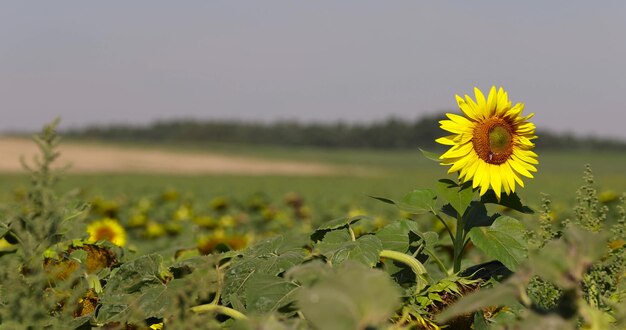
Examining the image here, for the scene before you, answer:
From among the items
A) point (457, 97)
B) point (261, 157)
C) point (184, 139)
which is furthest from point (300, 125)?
point (457, 97)

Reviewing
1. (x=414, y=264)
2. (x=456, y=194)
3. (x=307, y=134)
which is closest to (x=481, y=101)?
(x=456, y=194)

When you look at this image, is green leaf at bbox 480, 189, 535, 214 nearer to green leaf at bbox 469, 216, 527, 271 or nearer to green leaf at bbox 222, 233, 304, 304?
green leaf at bbox 469, 216, 527, 271

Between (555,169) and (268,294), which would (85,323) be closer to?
(268,294)

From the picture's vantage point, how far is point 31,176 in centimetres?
101

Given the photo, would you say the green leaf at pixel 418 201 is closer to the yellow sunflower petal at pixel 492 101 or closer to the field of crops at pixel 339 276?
the field of crops at pixel 339 276

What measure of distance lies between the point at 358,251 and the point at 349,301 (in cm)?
44

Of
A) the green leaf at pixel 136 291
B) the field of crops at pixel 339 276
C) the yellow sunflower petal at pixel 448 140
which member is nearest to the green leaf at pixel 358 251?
the field of crops at pixel 339 276

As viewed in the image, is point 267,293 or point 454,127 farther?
point 454,127

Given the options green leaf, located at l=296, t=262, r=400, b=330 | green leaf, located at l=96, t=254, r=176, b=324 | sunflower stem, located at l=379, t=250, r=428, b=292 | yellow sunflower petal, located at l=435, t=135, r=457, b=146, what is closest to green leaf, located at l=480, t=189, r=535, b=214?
yellow sunflower petal, located at l=435, t=135, r=457, b=146

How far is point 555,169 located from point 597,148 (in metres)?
33.6

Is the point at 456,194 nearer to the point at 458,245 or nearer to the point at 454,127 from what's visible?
the point at 458,245

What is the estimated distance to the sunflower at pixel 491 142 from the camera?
1.37m

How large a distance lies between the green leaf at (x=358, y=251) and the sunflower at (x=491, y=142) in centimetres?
29

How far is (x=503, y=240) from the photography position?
1199 millimetres
